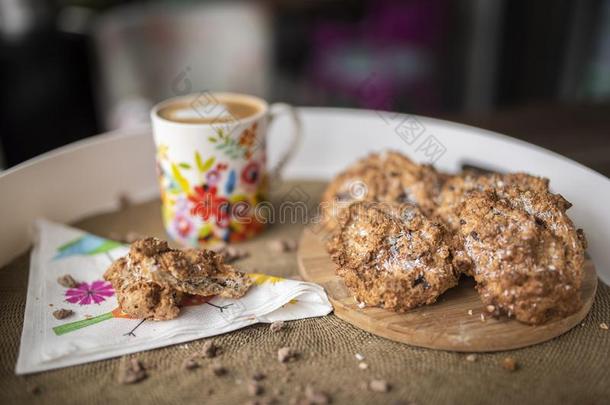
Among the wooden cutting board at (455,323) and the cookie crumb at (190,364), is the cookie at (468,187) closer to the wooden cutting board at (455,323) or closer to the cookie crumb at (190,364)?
the wooden cutting board at (455,323)

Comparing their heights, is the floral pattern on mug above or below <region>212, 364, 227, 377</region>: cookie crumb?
above

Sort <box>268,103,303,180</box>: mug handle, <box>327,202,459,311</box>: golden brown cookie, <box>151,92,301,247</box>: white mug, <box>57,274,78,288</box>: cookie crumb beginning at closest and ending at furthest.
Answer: <box>327,202,459,311</box>: golden brown cookie, <box>57,274,78,288</box>: cookie crumb, <box>151,92,301,247</box>: white mug, <box>268,103,303,180</box>: mug handle

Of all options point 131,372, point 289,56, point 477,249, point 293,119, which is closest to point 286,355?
point 131,372

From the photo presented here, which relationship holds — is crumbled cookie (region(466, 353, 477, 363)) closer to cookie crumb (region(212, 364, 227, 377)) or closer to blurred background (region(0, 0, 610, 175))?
cookie crumb (region(212, 364, 227, 377))

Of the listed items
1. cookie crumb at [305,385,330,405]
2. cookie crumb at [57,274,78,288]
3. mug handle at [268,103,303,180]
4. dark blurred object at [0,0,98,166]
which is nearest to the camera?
cookie crumb at [305,385,330,405]

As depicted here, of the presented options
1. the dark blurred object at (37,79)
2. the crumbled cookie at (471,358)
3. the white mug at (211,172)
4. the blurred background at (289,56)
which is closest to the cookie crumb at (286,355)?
the crumbled cookie at (471,358)

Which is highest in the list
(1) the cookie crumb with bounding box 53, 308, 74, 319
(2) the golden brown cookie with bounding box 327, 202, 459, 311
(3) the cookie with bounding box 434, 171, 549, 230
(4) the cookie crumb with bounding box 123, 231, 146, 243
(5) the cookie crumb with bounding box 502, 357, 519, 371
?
(3) the cookie with bounding box 434, 171, 549, 230

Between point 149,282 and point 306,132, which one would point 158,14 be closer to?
point 306,132

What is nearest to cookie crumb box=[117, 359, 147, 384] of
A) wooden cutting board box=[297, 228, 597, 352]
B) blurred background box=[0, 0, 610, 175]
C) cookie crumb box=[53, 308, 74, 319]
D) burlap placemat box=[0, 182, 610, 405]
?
burlap placemat box=[0, 182, 610, 405]

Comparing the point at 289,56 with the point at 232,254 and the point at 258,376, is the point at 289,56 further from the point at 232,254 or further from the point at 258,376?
the point at 258,376

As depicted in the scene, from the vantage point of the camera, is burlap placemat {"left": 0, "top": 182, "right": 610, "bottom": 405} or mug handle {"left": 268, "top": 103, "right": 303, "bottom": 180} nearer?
burlap placemat {"left": 0, "top": 182, "right": 610, "bottom": 405}
